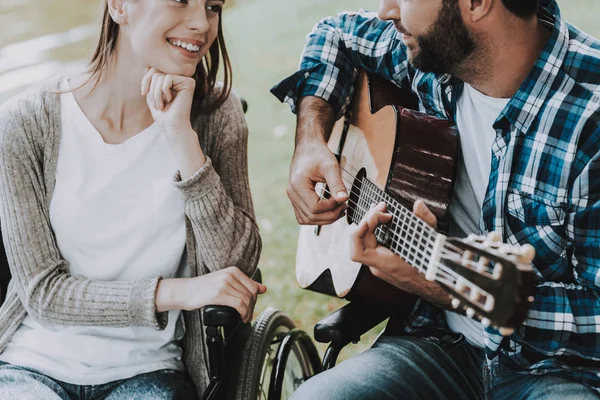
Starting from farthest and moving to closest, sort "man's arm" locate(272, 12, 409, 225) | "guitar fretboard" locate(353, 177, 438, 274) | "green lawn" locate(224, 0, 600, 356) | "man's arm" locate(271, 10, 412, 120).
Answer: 1. "green lawn" locate(224, 0, 600, 356)
2. "man's arm" locate(271, 10, 412, 120)
3. "man's arm" locate(272, 12, 409, 225)
4. "guitar fretboard" locate(353, 177, 438, 274)

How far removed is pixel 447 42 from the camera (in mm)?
1670

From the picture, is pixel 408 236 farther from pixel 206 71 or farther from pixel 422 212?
pixel 206 71

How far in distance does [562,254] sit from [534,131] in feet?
0.92

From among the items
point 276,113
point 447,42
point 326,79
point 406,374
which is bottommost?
point 276,113

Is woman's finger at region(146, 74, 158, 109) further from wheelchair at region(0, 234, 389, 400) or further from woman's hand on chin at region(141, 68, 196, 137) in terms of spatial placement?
wheelchair at region(0, 234, 389, 400)

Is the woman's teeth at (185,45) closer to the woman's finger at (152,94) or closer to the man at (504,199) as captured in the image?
the woman's finger at (152,94)

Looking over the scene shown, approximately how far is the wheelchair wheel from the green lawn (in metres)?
0.79

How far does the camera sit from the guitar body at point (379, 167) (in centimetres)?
175

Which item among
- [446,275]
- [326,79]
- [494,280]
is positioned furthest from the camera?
[326,79]

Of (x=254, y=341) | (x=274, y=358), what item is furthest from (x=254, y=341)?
(x=274, y=358)

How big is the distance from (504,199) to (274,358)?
0.83 meters

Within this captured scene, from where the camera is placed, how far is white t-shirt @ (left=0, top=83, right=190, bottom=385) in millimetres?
1836

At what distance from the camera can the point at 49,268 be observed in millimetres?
1801

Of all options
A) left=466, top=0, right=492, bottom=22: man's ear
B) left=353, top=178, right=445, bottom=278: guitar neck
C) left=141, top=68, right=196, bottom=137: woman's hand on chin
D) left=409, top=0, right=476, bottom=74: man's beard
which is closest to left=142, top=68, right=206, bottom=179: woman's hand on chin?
left=141, top=68, right=196, bottom=137: woman's hand on chin
